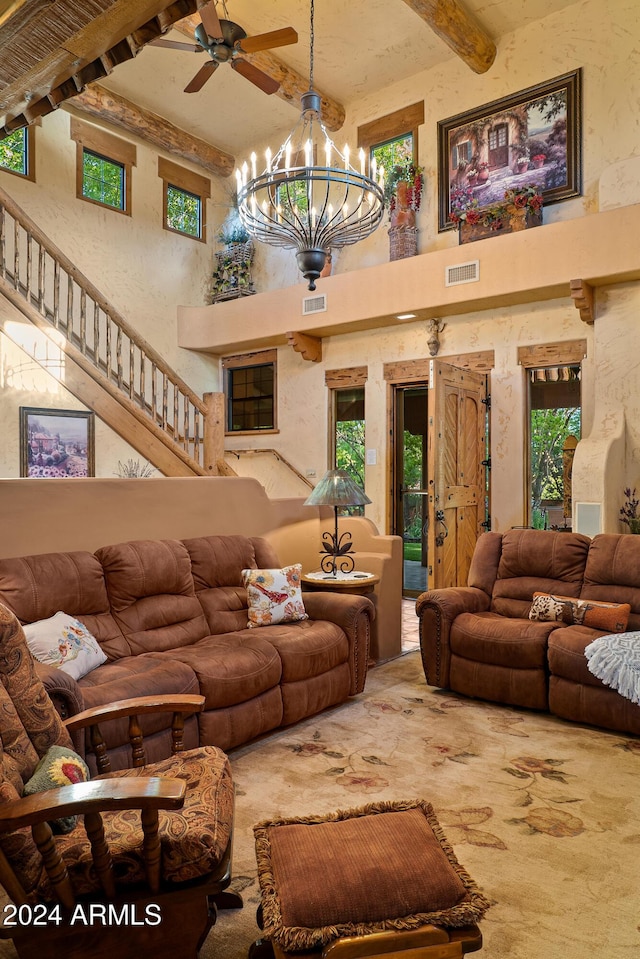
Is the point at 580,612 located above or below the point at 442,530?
below

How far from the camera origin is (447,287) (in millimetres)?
6410

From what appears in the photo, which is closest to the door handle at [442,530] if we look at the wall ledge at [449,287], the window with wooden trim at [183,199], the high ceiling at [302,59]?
the wall ledge at [449,287]

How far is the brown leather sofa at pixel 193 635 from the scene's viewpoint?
2.97 metres

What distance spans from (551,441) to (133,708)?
5.32 meters

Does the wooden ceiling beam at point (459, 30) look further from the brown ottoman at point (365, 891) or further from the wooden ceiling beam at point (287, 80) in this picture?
the brown ottoman at point (365, 891)

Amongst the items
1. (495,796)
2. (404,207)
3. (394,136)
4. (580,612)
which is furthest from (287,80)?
(495,796)

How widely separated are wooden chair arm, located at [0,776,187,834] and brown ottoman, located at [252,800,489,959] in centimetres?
31

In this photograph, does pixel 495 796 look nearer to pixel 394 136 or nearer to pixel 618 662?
pixel 618 662

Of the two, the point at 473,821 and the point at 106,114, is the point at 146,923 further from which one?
the point at 106,114

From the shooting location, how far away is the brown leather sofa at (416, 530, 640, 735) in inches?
139

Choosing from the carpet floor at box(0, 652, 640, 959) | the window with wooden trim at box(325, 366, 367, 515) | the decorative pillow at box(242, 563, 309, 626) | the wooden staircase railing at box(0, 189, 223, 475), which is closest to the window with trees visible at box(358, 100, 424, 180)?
the window with wooden trim at box(325, 366, 367, 515)

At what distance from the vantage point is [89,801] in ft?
5.05

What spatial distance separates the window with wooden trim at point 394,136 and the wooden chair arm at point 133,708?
6.73 metres

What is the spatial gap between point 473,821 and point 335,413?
588cm
